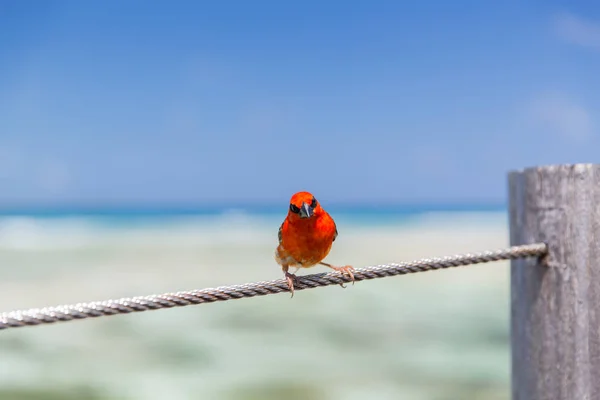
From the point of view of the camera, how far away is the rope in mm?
1199

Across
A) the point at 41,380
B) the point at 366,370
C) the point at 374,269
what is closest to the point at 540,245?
the point at 374,269

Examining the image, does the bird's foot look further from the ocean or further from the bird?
the ocean

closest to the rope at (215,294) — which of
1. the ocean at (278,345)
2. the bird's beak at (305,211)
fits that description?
the bird's beak at (305,211)

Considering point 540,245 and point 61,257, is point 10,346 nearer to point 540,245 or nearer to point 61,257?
point 540,245

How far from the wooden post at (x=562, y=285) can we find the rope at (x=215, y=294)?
0.07 metres

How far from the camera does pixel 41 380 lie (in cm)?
552

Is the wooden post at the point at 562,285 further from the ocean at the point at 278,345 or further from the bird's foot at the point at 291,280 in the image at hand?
the ocean at the point at 278,345

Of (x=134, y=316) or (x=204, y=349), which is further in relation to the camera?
(x=134, y=316)

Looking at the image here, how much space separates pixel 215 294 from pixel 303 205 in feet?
2.48

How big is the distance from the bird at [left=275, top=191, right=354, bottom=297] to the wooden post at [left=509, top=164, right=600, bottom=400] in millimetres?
733

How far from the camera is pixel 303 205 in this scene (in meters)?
2.13

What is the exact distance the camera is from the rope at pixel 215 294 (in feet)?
3.93

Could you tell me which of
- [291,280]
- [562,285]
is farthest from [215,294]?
[562,285]

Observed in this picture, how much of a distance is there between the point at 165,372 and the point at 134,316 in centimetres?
203
